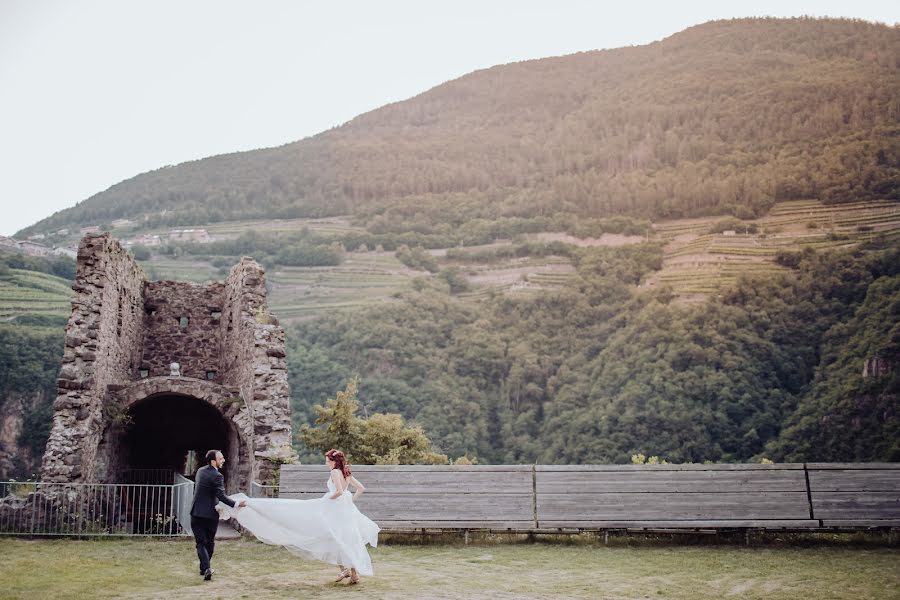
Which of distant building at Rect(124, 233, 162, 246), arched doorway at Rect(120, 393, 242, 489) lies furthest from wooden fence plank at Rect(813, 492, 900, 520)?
distant building at Rect(124, 233, 162, 246)

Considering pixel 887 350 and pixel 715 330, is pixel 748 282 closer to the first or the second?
pixel 715 330

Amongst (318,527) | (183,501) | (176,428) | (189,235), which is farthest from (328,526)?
(189,235)

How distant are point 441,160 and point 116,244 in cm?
13103

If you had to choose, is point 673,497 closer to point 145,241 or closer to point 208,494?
point 208,494

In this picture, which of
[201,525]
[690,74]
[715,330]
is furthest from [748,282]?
[201,525]

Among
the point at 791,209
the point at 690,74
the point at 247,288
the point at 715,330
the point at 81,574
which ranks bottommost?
the point at 81,574

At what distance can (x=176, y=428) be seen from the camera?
26.4 m

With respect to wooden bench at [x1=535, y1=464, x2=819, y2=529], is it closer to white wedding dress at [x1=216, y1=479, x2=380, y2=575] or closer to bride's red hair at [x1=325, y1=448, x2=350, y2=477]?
white wedding dress at [x1=216, y1=479, x2=380, y2=575]

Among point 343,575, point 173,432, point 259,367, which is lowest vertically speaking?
point 343,575

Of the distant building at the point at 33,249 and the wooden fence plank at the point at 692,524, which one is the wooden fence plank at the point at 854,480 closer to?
the wooden fence plank at the point at 692,524

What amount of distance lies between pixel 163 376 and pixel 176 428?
5.38 meters

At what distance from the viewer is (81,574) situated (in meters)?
11.5

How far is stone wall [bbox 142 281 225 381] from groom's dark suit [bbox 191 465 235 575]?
46.3ft

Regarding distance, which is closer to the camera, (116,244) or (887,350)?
(116,244)
